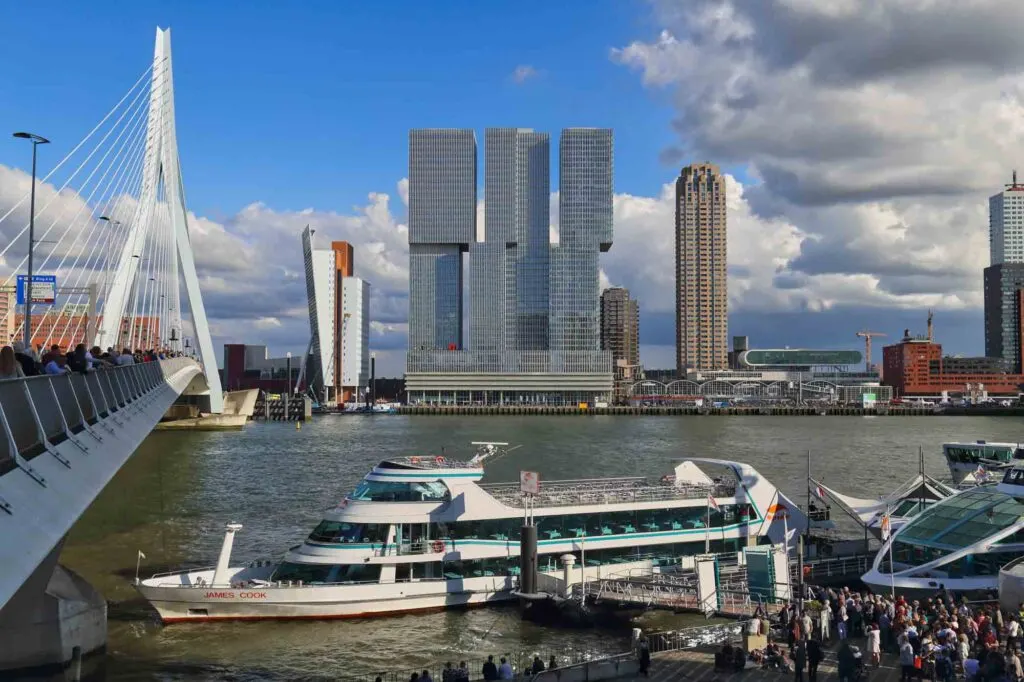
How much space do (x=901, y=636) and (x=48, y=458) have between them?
1197 centimetres

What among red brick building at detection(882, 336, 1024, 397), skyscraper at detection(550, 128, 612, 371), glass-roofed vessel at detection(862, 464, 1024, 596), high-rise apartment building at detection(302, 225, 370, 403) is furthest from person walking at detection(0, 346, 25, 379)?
red brick building at detection(882, 336, 1024, 397)

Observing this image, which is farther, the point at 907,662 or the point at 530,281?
the point at 530,281

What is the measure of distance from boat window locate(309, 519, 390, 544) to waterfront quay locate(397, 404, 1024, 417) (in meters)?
123

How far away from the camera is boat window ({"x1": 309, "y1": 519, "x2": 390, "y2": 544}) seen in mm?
19828

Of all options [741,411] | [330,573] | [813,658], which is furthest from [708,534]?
[741,411]

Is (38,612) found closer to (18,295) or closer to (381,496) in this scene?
(381,496)

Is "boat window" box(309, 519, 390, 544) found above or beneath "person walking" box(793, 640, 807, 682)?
above

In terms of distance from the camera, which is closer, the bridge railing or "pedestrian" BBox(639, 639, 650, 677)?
the bridge railing

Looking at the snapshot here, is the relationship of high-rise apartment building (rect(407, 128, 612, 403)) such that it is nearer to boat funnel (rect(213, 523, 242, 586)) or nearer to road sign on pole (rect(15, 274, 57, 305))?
road sign on pole (rect(15, 274, 57, 305))

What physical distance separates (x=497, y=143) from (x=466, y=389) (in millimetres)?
46842

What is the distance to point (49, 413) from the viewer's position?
945 cm

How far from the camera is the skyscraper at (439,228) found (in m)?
173

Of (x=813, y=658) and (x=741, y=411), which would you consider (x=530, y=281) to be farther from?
(x=813, y=658)

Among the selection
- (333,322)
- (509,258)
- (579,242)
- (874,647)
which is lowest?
(874,647)
